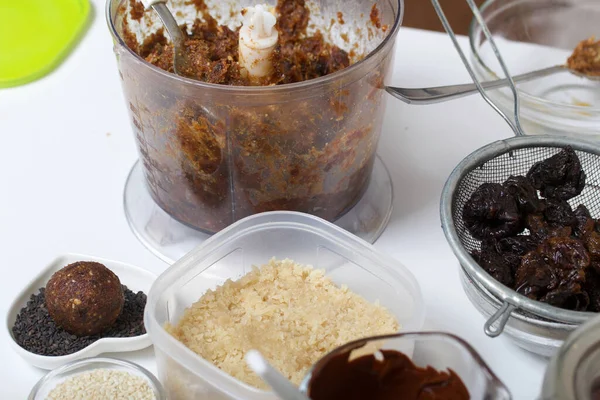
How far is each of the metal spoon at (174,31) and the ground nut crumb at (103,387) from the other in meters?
0.49

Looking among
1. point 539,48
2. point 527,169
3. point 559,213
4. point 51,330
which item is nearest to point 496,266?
point 559,213

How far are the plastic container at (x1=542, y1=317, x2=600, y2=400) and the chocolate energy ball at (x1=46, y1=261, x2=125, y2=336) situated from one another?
0.59m

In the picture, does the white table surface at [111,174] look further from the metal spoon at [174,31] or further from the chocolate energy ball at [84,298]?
the metal spoon at [174,31]

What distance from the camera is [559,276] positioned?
1017 millimetres

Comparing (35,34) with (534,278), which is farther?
(35,34)

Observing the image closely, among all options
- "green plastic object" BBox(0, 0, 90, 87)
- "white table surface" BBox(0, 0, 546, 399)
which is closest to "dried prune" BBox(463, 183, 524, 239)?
"white table surface" BBox(0, 0, 546, 399)

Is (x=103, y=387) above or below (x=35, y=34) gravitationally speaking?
below

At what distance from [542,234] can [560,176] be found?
11 cm

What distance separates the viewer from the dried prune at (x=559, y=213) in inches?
43.6

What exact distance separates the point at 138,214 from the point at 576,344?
76 centimetres

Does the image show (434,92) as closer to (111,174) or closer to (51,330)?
(111,174)

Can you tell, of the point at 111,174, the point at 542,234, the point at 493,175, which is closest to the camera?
the point at 542,234

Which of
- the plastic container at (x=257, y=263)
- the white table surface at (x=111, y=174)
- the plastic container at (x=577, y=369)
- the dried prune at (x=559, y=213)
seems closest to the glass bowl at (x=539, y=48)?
the white table surface at (x=111, y=174)

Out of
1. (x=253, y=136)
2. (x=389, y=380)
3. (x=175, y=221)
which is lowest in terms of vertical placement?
(x=175, y=221)
